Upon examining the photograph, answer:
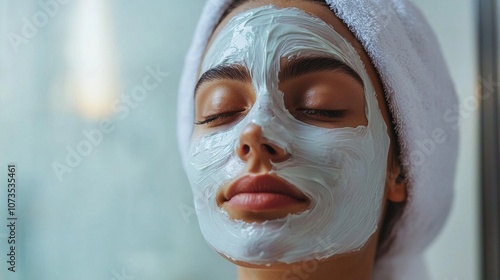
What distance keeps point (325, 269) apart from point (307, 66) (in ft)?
0.93

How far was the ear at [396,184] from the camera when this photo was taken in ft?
2.55

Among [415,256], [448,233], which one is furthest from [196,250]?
[448,233]

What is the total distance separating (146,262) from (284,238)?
0.54 m

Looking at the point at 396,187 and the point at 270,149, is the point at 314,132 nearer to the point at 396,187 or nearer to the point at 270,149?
the point at 270,149

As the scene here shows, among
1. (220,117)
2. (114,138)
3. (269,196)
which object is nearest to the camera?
(269,196)

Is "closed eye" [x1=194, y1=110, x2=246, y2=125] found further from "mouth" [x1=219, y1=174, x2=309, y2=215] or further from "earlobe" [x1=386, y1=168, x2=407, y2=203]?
"earlobe" [x1=386, y1=168, x2=407, y2=203]

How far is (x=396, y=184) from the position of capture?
795 mm

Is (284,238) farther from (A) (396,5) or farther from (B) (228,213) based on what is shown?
(A) (396,5)

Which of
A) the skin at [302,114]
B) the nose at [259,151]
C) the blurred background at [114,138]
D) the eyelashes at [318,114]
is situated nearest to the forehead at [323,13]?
the skin at [302,114]

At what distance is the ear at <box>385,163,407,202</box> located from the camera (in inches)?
30.6

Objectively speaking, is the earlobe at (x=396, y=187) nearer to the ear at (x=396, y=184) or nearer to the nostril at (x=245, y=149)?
the ear at (x=396, y=184)

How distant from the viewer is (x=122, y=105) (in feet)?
3.54

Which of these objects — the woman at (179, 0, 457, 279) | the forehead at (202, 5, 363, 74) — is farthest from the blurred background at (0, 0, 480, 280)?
the forehead at (202, 5, 363, 74)

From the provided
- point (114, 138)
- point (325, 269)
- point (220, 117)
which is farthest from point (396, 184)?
point (114, 138)
